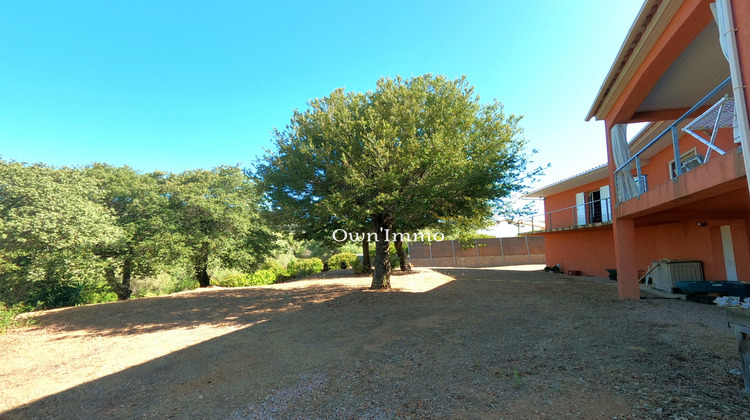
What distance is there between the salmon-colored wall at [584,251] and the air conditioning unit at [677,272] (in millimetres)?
3774

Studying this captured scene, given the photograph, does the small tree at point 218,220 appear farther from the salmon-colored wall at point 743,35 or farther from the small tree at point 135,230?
the salmon-colored wall at point 743,35

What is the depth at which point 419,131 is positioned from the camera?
9.14 m

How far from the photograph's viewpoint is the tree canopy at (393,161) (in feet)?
26.2

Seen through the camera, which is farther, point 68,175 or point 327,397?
point 68,175

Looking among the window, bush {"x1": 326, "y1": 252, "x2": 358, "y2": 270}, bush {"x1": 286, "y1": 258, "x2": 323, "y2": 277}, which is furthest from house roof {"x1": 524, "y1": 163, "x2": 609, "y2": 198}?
bush {"x1": 286, "y1": 258, "x2": 323, "y2": 277}

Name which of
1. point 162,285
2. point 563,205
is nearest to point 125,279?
point 162,285

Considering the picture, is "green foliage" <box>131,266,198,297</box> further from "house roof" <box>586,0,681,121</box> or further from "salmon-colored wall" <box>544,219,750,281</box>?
"salmon-colored wall" <box>544,219,750,281</box>

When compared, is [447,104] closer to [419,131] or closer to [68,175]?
[419,131]

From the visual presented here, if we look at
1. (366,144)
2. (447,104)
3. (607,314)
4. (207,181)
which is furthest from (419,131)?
(207,181)

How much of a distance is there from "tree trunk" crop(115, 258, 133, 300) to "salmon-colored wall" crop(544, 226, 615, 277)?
61.9 feet

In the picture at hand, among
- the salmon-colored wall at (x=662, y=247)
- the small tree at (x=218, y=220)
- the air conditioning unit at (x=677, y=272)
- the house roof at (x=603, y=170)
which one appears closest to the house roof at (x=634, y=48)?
the house roof at (x=603, y=170)

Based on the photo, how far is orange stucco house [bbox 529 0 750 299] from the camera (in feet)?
11.9

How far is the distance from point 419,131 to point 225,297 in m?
9.06

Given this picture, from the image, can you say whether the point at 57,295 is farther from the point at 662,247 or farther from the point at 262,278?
the point at 662,247
